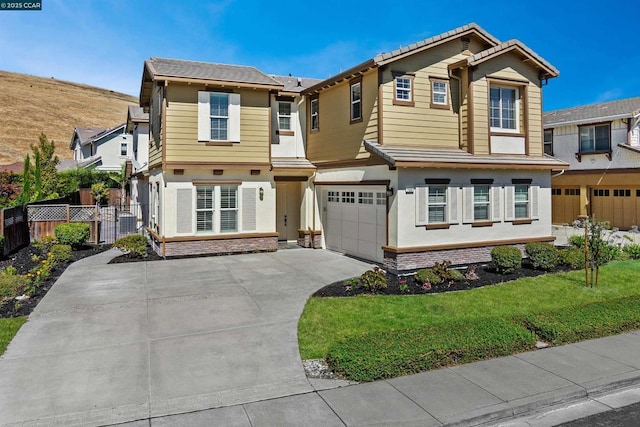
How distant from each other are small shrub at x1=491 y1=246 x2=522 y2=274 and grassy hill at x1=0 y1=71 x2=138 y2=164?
73.6 meters

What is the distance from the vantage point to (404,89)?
14.5m

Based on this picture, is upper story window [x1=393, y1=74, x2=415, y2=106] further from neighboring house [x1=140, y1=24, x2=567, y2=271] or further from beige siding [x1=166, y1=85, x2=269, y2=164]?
beige siding [x1=166, y1=85, x2=269, y2=164]

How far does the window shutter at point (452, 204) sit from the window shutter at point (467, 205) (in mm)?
314

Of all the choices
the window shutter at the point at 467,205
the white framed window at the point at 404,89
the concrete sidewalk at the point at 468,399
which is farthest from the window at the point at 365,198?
the concrete sidewalk at the point at 468,399

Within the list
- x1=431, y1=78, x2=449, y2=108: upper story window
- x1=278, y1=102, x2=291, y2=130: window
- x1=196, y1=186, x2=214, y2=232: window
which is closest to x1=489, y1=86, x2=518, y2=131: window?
x1=431, y1=78, x2=449, y2=108: upper story window

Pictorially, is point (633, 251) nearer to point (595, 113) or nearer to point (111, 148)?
point (595, 113)

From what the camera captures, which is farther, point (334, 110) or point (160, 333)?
point (334, 110)

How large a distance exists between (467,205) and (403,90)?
443cm

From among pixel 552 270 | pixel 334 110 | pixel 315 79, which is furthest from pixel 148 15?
pixel 552 270

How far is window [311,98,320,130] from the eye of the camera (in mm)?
18125

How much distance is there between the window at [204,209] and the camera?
1605 cm

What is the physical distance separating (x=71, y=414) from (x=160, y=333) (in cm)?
278

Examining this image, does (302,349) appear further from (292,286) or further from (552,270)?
(552,270)

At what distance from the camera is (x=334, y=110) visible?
669 inches
